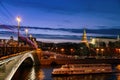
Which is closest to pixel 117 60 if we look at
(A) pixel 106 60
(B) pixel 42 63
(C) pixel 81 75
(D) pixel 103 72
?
(A) pixel 106 60

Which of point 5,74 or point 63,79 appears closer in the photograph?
point 5,74

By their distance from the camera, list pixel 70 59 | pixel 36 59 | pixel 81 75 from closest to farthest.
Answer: pixel 81 75
pixel 36 59
pixel 70 59

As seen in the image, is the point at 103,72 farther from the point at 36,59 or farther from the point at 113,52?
the point at 113,52

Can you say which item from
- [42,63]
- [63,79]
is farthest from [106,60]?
[63,79]

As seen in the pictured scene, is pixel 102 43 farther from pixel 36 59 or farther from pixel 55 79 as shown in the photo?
pixel 55 79

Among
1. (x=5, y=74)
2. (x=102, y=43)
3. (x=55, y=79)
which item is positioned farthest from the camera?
(x=102, y=43)

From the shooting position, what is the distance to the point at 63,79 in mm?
60500

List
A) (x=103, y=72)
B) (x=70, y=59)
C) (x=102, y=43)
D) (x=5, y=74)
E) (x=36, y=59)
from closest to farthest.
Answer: (x=5, y=74) < (x=103, y=72) < (x=36, y=59) < (x=70, y=59) < (x=102, y=43)

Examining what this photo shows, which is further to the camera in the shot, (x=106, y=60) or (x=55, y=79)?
(x=106, y=60)

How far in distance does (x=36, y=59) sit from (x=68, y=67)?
19.4m

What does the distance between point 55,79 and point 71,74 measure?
8.56 m

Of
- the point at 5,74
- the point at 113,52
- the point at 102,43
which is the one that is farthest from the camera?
the point at 102,43

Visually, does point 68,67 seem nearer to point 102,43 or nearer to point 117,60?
point 117,60

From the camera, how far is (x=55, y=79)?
197 feet
